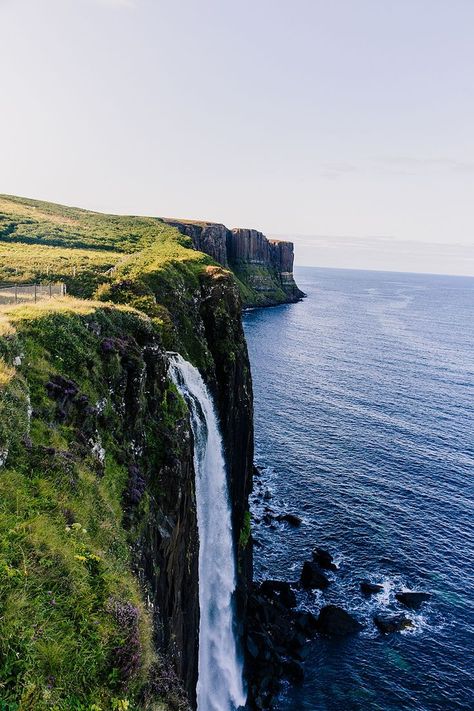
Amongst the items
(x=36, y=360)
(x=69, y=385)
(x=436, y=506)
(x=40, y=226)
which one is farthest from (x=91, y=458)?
(x=40, y=226)

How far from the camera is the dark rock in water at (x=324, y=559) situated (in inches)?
1948

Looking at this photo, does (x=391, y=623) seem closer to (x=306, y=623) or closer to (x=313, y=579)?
(x=306, y=623)

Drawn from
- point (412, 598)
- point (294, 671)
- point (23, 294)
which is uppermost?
point (23, 294)

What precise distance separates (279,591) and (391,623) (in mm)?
10455

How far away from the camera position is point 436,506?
57.7 m

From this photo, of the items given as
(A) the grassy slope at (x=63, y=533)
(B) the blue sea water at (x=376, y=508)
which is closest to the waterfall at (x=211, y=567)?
(B) the blue sea water at (x=376, y=508)

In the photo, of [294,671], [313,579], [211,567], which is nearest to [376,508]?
[313,579]

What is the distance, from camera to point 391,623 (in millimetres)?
42656

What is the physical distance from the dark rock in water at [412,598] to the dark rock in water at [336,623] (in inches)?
211

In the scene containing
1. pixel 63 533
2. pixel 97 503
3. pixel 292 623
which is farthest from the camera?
pixel 292 623

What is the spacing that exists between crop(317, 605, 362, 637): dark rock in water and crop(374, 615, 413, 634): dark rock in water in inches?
71.5

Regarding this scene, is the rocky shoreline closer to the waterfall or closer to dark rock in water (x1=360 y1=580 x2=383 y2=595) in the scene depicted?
dark rock in water (x1=360 y1=580 x2=383 y2=595)

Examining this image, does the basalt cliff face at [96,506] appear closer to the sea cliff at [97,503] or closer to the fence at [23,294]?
the sea cliff at [97,503]

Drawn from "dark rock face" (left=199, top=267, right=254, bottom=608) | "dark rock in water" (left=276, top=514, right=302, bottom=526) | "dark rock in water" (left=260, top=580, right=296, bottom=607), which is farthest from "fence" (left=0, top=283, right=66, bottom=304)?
"dark rock in water" (left=276, top=514, right=302, bottom=526)
